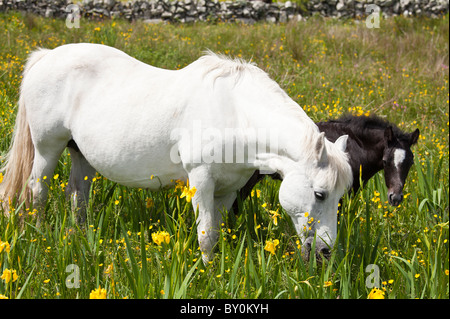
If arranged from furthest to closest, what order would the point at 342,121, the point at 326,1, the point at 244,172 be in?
the point at 326,1 → the point at 342,121 → the point at 244,172

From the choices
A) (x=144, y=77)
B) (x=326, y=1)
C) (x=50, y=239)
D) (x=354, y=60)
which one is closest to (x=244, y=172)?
(x=144, y=77)

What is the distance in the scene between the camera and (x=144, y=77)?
3.52 metres

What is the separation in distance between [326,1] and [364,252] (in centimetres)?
1324

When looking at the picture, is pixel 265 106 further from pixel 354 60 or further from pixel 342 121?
pixel 354 60

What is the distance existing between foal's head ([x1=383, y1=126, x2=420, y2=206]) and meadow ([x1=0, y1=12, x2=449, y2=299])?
0.13m

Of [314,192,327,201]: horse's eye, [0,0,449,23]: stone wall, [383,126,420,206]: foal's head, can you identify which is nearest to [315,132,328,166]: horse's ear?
[314,192,327,201]: horse's eye

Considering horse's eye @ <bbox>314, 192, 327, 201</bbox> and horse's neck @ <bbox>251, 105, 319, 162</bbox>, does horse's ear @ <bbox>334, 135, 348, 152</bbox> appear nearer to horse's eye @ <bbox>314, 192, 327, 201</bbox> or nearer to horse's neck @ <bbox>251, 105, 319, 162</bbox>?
horse's neck @ <bbox>251, 105, 319, 162</bbox>

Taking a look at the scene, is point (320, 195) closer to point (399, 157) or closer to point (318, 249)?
point (318, 249)

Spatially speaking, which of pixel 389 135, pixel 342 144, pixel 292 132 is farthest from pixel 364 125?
pixel 292 132

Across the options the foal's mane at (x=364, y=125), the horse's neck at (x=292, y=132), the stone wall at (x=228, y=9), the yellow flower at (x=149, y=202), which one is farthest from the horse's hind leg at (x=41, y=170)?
the stone wall at (x=228, y=9)

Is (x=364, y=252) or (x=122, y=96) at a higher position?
(x=122, y=96)

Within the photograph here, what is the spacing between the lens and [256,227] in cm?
284

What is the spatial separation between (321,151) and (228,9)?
12.1m

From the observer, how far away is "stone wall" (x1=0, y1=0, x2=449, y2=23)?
508 inches
